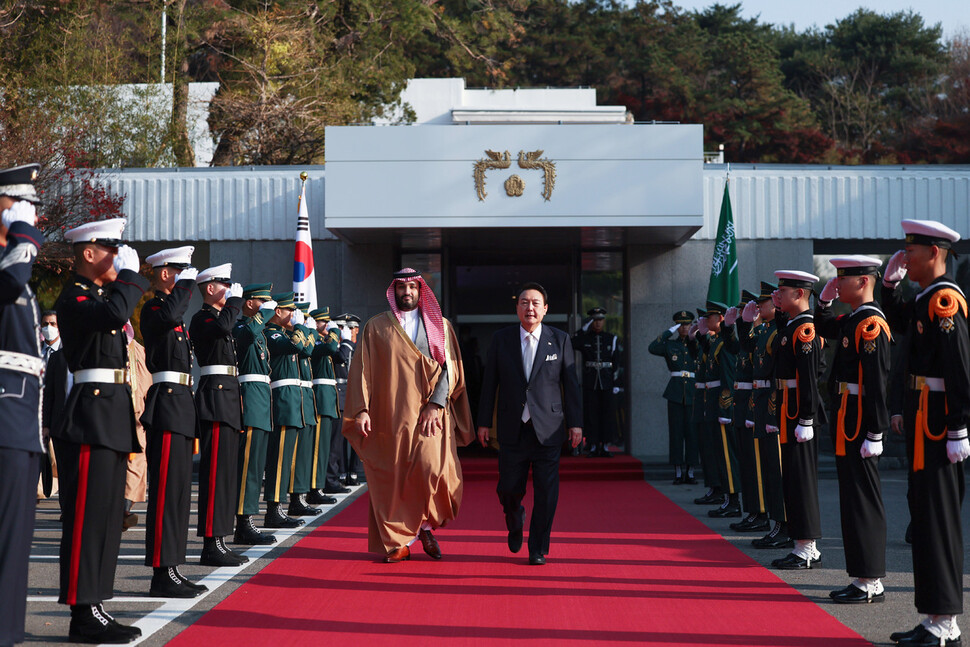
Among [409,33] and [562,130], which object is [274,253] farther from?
[409,33]

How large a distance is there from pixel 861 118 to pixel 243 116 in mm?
Result: 20491

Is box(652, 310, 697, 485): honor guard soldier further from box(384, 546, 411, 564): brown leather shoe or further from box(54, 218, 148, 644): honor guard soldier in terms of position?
box(54, 218, 148, 644): honor guard soldier

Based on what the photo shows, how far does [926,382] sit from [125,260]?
398cm

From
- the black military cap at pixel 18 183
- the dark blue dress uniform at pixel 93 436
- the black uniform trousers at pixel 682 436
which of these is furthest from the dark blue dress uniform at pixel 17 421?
the black uniform trousers at pixel 682 436

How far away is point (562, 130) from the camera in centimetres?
1403

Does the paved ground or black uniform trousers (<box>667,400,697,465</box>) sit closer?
the paved ground

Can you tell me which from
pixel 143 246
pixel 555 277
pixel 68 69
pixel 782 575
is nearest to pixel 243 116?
pixel 68 69

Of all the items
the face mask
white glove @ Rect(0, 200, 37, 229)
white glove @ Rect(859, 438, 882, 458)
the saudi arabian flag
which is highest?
the saudi arabian flag

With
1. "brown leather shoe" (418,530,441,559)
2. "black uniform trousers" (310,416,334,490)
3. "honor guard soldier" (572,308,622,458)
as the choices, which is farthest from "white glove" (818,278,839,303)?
"honor guard soldier" (572,308,622,458)

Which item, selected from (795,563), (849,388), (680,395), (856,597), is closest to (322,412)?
(680,395)

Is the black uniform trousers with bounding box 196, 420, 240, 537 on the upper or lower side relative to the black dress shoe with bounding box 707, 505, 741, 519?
upper

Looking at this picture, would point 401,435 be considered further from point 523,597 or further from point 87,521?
point 87,521

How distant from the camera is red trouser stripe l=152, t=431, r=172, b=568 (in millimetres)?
5812

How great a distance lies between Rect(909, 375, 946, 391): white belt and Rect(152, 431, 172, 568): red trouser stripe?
13.1 ft
